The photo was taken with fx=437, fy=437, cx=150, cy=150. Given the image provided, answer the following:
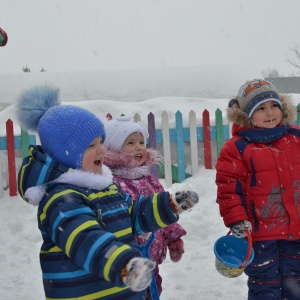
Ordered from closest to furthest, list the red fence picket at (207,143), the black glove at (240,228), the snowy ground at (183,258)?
1. the black glove at (240,228)
2. the snowy ground at (183,258)
3. the red fence picket at (207,143)

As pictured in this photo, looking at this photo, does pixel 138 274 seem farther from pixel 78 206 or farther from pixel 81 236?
pixel 78 206

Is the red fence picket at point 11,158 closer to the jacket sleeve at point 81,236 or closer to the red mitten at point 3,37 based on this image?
the red mitten at point 3,37

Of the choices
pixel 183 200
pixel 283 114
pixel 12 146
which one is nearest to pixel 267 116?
pixel 283 114

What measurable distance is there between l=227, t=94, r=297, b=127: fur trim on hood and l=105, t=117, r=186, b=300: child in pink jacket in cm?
60

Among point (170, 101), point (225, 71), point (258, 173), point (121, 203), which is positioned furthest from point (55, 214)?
point (225, 71)

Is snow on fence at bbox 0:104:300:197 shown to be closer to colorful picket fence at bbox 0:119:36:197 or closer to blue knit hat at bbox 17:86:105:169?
colorful picket fence at bbox 0:119:36:197

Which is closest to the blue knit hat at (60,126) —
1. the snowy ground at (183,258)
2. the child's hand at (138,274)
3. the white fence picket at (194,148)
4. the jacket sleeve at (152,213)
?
the jacket sleeve at (152,213)

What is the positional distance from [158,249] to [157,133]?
4147mm

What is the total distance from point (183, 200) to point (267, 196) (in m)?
0.99

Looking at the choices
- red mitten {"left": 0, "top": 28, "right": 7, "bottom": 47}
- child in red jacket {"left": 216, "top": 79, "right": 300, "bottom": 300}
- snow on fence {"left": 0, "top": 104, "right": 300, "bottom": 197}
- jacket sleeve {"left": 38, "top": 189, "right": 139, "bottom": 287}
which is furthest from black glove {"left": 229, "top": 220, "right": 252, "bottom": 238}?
snow on fence {"left": 0, "top": 104, "right": 300, "bottom": 197}

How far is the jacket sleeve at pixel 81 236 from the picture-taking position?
1.47 metres

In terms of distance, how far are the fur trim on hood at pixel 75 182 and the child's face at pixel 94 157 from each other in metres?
0.06

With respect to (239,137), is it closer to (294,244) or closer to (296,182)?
(296,182)

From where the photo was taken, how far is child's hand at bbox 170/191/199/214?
190 cm
